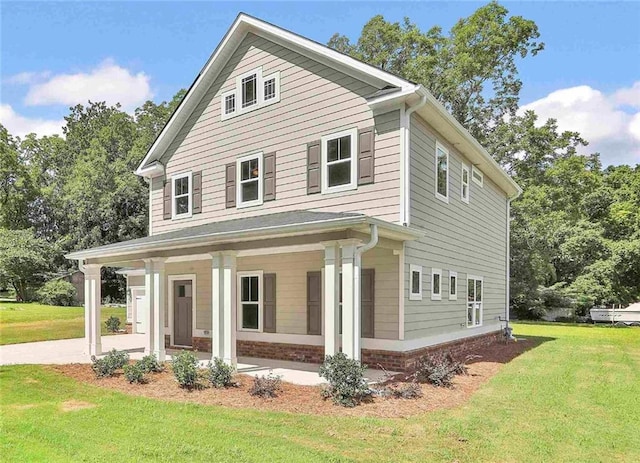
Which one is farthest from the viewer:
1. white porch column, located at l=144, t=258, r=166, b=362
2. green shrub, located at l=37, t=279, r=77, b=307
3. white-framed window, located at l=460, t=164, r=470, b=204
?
green shrub, located at l=37, t=279, r=77, b=307

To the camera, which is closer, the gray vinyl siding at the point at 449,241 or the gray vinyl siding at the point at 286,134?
the gray vinyl siding at the point at 286,134

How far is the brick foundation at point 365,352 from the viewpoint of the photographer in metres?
10.0

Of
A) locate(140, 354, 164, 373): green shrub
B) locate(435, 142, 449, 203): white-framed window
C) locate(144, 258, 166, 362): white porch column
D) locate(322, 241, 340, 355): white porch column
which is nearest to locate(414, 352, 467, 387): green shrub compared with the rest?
locate(322, 241, 340, 355): white porch column

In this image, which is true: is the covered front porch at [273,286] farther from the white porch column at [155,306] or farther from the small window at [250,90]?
the small window at [250,90]

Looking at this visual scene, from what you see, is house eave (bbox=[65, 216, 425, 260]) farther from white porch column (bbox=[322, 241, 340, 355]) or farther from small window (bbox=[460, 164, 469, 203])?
small window (bbox=[460, 164, 469, 203])

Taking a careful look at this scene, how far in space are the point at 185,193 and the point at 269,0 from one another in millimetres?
6344

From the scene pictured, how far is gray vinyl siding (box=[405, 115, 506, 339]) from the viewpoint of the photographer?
10.6 meters

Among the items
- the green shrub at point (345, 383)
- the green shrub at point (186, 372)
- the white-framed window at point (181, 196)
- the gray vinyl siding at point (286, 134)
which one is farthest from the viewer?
the white-framed window at point (181, 196)

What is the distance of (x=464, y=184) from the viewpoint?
14000 mm

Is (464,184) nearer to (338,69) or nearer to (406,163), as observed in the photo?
(406,163)

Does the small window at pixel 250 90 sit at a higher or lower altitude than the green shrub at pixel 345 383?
higher

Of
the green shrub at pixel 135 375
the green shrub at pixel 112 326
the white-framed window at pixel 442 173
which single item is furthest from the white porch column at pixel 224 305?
the green shrub at pixel 112 326

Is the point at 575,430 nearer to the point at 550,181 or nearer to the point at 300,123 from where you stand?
the point at 300,123

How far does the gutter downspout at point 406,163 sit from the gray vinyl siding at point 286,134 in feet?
0.45
